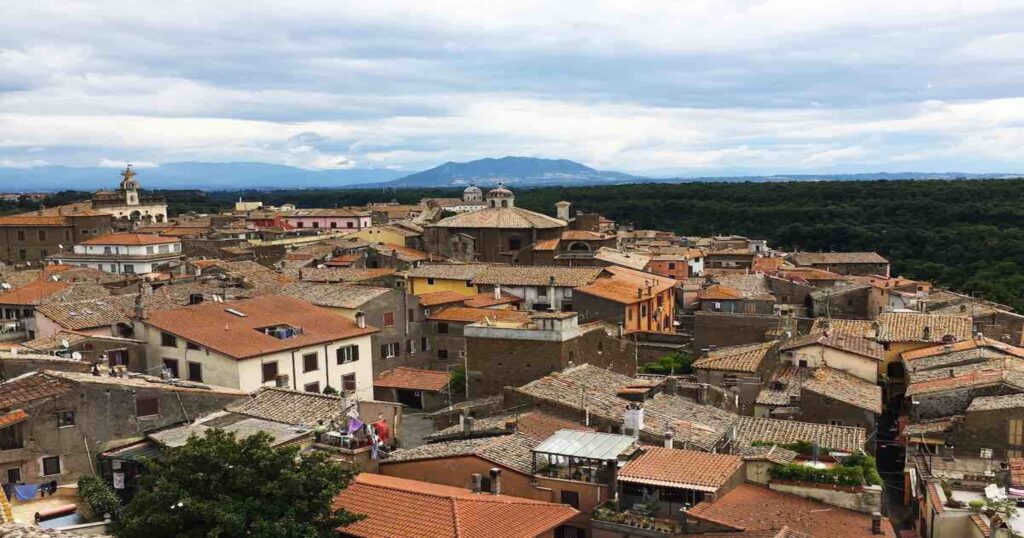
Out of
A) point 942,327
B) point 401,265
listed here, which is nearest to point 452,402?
point 942,327

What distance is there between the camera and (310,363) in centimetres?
3234

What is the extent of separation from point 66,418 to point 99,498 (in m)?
2.46

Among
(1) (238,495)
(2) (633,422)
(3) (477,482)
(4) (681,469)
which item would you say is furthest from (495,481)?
(1) (238,495)

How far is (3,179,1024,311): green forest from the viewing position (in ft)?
293

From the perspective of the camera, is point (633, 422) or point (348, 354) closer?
point (633, 422)

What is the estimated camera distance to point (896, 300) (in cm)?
5581

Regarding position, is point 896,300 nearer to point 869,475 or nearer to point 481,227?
point 481,227

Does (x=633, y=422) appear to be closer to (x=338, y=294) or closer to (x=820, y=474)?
(x=820, y=474)

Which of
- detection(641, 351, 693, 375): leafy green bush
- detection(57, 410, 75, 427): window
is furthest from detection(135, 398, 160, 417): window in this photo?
detection(641, 351, 693, 375): leafy green bush

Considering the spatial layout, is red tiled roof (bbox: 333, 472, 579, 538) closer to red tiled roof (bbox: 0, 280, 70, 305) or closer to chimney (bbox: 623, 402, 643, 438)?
chimney (bbox: 623, 402, 643, 438)

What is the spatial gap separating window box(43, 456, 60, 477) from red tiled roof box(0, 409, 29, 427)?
46.1 inches

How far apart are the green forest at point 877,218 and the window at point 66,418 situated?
63750mm

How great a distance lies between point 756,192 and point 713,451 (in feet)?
472

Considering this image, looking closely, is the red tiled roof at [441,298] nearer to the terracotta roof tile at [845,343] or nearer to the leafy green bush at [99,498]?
the terracotta roof tile at [845,343]
